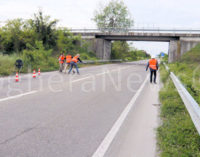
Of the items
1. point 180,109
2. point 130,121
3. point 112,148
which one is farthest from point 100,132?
point 180,109

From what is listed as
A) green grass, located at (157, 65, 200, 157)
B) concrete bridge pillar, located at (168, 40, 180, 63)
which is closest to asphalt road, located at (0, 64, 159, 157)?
green grass, located at (157, 65, 200, 157)

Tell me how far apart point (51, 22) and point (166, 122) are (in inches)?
1195

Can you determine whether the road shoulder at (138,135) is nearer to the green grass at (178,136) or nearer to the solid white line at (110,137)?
the solid white line at (110,137)

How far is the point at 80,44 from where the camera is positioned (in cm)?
4184

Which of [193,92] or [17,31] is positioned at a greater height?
[17,31]

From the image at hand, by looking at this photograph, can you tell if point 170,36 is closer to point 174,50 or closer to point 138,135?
point 174,50

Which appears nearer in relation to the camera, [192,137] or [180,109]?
[192,137]

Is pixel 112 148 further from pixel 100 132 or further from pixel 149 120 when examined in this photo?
pixel 149 120

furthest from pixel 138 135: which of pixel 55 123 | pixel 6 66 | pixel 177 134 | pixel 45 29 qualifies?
pixel 45 29

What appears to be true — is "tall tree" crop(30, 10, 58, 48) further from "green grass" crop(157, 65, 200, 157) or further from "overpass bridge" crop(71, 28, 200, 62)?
"green grass" crop(157, 65, 200, 157)

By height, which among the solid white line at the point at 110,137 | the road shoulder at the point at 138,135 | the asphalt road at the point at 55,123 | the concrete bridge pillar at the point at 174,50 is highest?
the concrete bridge pillar at the point at 174,50

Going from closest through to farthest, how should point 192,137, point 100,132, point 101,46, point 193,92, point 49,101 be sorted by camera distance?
point 192,137 < point 100,132 < point 49,101 < point 193,92 < point 101,46

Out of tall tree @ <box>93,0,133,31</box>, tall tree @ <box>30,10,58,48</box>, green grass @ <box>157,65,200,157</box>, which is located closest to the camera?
green grass @ <box>157,65,200,157</box>

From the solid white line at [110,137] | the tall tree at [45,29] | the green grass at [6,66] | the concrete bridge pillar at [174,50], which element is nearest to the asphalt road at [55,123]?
the solid white line at [110,137]
